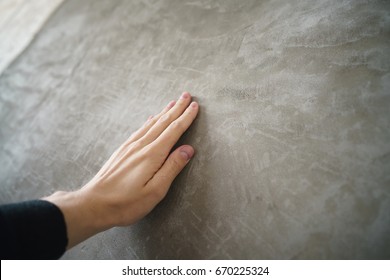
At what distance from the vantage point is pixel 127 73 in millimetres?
1381

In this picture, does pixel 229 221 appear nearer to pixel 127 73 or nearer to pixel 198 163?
pixel 198 163

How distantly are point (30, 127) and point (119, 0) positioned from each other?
3.24 feet

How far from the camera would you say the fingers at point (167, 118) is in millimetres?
968

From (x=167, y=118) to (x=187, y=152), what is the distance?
0.16 metres

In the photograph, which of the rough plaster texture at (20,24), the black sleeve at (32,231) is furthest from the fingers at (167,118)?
the rough plaster texture at (20,24)

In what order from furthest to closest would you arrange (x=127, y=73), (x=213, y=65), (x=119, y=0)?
1. (x=119, y=0)
2. (x=127, y=73)
3. (x=213, y=65)

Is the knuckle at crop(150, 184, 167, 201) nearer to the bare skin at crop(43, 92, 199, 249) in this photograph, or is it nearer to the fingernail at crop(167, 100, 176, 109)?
the bare skin at crop(43, 92, 199, 249)

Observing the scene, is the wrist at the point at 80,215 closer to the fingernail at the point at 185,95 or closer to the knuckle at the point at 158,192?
the knuckle at the point at 158,192

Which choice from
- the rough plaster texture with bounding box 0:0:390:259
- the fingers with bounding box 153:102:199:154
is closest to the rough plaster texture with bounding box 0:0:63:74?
the rough plaster texture with bounding box 0:0:390:259

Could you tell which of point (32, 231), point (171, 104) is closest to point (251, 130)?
point (171, 104)

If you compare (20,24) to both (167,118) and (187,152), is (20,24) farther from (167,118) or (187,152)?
(187,152)

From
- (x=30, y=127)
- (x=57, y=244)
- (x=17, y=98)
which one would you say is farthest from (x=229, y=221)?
(x=17, y=98)

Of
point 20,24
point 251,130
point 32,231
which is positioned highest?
point 20,24

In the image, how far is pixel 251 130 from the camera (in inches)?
35.7
